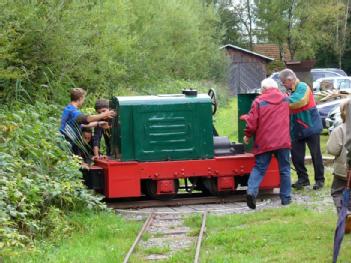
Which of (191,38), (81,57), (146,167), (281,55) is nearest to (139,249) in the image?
(146,167)

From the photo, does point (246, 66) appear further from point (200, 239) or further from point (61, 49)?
point (200, 239)

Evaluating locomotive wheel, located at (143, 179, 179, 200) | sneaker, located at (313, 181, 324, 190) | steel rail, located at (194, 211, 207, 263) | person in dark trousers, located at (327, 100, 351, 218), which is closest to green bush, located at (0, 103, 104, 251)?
locomotive wheel, located at (143, 179, 179, 200)

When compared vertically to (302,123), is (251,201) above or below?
below

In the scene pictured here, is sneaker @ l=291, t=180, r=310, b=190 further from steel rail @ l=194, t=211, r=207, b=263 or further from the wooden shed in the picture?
the wooden shed

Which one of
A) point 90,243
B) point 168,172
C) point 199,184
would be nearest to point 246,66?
point 199,184

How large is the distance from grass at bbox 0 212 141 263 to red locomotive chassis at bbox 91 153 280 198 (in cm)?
79

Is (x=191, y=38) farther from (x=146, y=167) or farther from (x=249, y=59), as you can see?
(x=146, y=167)

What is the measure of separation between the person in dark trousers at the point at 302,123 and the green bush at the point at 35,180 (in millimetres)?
3509

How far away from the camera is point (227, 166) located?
37.5 ft

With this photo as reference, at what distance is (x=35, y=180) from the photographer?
9.45m

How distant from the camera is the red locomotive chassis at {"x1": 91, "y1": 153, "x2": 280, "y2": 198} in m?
11.0

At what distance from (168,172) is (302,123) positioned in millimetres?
2329

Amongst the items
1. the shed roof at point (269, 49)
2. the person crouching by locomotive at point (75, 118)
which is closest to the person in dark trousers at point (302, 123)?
the person crouching by locomotive at point (75, 118)

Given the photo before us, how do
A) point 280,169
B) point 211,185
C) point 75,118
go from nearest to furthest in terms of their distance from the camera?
point 280,169 → point 75,118 → point 211,185
